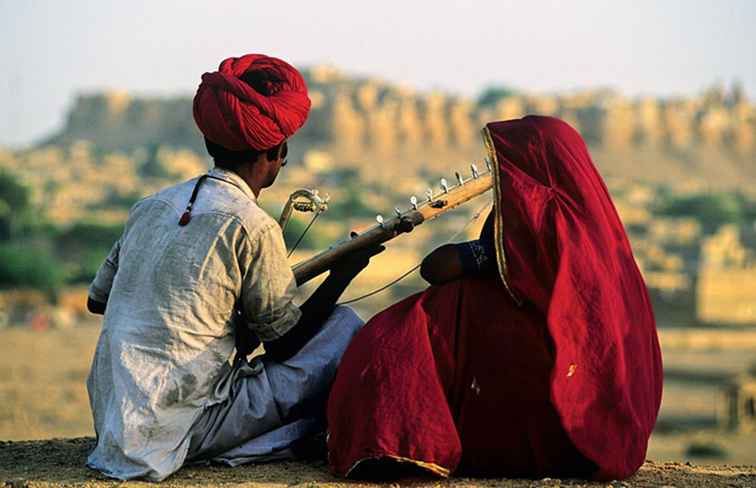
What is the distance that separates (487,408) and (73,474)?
1.03 m

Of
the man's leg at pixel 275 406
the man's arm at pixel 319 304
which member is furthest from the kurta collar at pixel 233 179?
the man's leg at pixel 275 406

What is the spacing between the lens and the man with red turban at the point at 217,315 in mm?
3217

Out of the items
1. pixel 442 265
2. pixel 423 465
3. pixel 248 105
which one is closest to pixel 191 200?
pixel 248 105

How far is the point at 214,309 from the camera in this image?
3254mm

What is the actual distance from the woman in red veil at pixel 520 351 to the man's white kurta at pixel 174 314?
1.03 feet

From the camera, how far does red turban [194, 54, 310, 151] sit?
3268mm

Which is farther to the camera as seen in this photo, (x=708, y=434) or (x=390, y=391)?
(x=708, y=434)

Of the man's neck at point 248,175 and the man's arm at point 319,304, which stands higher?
the man's neck at point 248,175

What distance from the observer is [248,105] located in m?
3.27

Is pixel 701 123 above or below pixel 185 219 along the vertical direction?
below

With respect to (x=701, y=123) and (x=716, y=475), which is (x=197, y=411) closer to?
(x=716, y=475)

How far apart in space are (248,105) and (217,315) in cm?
52

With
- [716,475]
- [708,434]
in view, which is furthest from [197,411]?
[708,434]

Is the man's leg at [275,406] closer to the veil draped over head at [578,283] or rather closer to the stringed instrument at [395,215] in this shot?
the stringed instrument at [395,215]
